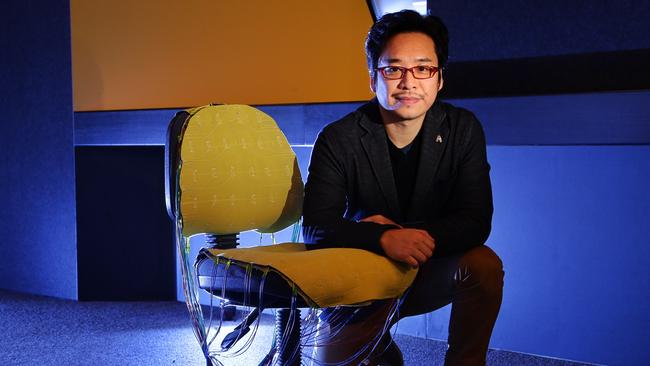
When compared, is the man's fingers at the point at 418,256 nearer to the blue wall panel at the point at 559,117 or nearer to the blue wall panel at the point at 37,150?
the blue wall panel at the point at 559,117

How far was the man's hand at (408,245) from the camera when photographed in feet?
5.00

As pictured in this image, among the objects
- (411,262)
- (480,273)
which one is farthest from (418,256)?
(480,273)

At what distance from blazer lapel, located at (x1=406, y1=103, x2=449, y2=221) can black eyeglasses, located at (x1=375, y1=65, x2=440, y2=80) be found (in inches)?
4.5

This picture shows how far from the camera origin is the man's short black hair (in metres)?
1.70

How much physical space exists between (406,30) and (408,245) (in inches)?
18.7

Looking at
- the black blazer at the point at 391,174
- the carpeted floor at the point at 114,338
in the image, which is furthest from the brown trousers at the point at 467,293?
the carpeted floor at the point at 114,338

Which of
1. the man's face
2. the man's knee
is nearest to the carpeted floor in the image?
the man's knee

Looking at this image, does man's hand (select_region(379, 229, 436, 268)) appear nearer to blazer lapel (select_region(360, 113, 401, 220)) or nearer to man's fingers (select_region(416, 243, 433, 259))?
man's fingers (select_region(416, 243, 433, 259))

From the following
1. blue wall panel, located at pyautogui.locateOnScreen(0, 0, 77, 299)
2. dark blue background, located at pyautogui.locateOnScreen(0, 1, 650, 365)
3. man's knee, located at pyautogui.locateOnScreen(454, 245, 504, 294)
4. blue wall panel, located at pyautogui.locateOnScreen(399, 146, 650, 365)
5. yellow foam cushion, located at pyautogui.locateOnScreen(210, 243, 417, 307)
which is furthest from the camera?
blue wall panel, located at pyautogui.locateOnScreen(0, 0, 77, 299)

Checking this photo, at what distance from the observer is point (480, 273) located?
156 centimetres

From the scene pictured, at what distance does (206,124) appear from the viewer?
5.97 ft

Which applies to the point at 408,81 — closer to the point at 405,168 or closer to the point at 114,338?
the point at 405,168

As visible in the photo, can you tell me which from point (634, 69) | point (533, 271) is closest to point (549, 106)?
point (634, 69)

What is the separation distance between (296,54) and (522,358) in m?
1.35
